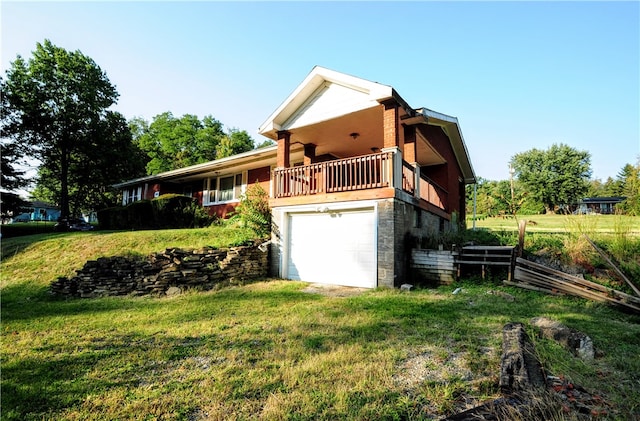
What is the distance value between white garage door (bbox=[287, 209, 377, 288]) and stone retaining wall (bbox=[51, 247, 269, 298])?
6.82 feet

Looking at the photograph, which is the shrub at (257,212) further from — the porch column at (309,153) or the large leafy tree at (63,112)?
the large leafy tree at (63,112)

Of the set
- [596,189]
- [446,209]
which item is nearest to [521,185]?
[596,189]

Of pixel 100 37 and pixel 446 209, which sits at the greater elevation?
pixel 100 37

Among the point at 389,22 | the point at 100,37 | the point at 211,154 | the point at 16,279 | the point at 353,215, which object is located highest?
the point at 211,154

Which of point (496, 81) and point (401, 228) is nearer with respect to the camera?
point (401, 228)

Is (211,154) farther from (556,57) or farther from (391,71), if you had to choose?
(556,57)

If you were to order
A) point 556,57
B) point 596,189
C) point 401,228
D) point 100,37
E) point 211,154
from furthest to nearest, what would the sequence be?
1. point 596,189
2. point 211,154
3. point 556,57
4. point 401,228
5. point 100,37

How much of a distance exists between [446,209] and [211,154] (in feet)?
111

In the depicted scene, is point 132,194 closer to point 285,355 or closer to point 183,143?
point 183,143

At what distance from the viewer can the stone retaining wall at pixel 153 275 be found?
780 centimetres

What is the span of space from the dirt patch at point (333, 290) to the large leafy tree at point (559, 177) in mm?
44615

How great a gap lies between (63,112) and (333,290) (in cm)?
3033

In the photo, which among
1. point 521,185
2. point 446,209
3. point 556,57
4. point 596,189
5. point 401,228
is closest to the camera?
point 401,228

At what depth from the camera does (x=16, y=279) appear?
31.1 feet
